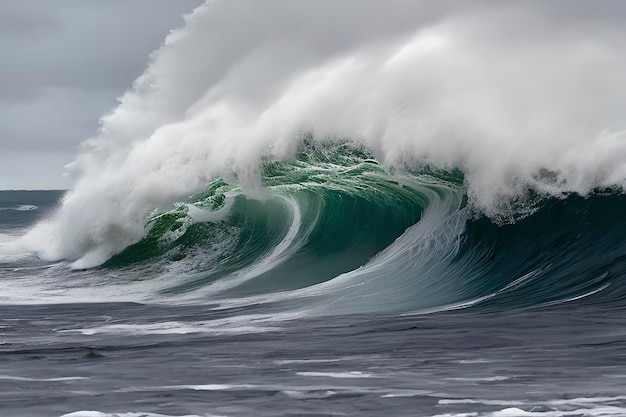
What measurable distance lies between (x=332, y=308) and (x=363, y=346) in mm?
3397

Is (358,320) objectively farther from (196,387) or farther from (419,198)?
(419,198)

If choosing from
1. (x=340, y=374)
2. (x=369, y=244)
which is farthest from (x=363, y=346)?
(x=369, y=244)

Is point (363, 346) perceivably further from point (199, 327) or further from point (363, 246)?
point (363, 246)

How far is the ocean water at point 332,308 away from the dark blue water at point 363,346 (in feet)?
0.09

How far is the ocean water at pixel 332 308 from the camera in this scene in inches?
268

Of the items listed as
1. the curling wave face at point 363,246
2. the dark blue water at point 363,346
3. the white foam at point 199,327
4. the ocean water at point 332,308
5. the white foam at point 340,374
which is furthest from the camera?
the curling wave face at point 363,246

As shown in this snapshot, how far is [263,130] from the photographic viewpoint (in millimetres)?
20531

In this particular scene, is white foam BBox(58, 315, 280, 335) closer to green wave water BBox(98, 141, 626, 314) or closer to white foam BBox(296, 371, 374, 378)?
green wave water BBox(98, 141, 626, 314)

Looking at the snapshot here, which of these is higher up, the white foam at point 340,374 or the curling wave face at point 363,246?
the curling wave face at point 363,246

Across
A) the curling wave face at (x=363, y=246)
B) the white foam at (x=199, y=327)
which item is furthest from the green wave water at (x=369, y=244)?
the white foam at (x=199, y=327)

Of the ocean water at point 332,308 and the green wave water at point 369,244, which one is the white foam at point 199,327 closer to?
the ocean water at point 332,308

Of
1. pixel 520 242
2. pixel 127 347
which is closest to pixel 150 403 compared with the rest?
pixel 127 347

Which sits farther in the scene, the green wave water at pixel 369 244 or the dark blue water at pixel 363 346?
the green wave water at pixel 369 244

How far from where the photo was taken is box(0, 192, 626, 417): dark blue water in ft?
21.5
